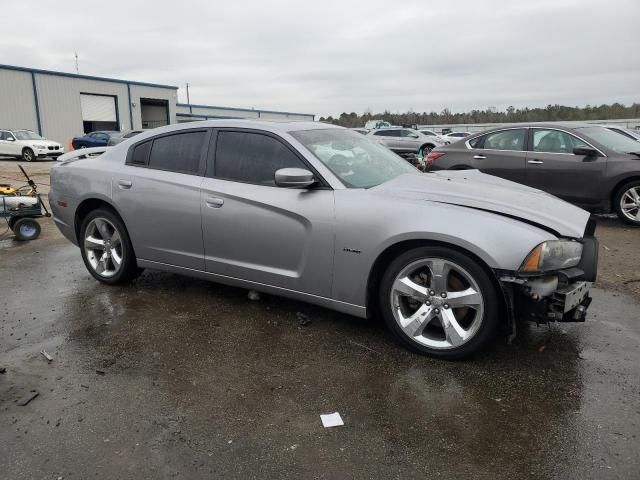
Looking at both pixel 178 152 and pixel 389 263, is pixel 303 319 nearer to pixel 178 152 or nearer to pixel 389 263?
pixel 389 263

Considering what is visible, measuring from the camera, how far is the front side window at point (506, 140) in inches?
327

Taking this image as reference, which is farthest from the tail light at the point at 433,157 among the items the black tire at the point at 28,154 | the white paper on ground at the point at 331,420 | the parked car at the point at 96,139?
the parked car at the point at 96,139

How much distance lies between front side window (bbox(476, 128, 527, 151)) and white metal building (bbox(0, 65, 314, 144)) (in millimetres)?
33122

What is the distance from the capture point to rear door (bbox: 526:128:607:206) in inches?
298

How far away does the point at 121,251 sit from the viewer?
4.80m

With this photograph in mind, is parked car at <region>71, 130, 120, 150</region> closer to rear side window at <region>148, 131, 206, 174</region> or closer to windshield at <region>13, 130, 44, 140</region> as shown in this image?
windshield at <region>13, 130, 44, 140</region>

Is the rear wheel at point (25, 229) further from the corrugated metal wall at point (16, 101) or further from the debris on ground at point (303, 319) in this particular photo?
the corrugated metal wall at point (16, 101)

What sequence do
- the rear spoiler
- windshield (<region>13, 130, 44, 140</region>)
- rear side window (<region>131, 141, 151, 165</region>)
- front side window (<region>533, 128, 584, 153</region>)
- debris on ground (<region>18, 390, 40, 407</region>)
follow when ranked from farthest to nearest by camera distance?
windshield (<region>13, 130, 44, 140</region>) → front side window (<region>533, 128, 584, 153</region>) → the rear spoiler → rear side window (<region>131, 141, 151, 165</region>) → debris on ground (<region>18, 390, 40, 407</region>)

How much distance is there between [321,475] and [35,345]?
8.22ft

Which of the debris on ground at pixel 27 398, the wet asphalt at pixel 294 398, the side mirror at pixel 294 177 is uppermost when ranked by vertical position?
the side mirror at pixel 294 177

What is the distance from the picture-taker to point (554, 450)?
2412 mm

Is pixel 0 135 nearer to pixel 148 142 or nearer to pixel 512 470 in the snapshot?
pixel 148 142

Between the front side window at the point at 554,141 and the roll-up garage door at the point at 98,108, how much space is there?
36780mm

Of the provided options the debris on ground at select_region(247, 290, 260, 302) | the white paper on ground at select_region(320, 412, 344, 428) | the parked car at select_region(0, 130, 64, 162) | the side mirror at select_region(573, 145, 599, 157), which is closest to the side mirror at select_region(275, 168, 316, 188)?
the debris on ground at select_region(247, 290, 260, 302)
